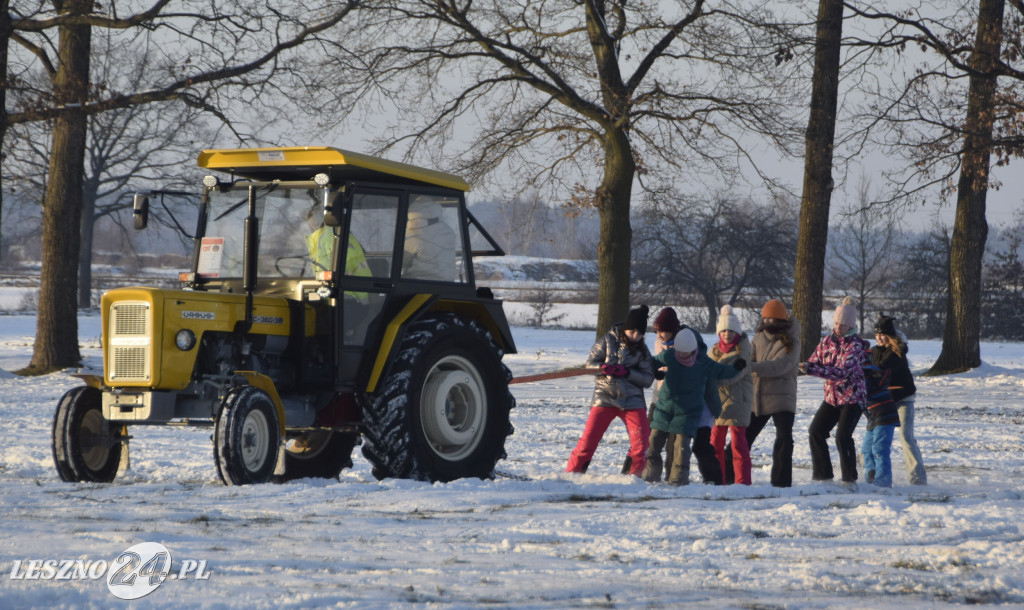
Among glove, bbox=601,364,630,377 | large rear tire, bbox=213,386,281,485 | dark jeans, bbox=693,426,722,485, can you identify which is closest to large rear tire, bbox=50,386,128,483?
large rear tire, bbox=213,386,281,485

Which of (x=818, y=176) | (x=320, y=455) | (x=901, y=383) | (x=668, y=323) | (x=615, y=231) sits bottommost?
(x=320, y=455)

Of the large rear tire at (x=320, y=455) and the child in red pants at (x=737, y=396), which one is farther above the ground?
the child in red pants at (x=737, y=396)

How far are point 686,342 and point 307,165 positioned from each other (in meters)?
2.89

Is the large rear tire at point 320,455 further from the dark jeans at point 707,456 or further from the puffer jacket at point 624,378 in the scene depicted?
the dark jeans at point 707,456

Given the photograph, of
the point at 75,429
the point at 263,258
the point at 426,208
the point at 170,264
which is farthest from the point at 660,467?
the point at 170,264

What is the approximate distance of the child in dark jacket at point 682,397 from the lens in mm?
7828

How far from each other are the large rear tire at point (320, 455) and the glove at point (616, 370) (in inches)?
78.6

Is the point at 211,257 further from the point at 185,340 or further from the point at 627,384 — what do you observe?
the point at 627,384

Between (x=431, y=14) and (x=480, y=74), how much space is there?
1.39 m

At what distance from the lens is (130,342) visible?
7.19 m

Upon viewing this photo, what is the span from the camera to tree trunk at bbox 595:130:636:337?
19781 mm

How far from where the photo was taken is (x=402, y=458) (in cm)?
771

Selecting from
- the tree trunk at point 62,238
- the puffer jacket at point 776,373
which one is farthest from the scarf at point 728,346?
the tree trunk at point 62,238

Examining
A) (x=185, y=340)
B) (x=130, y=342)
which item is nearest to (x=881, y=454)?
(x=185, y=340)
